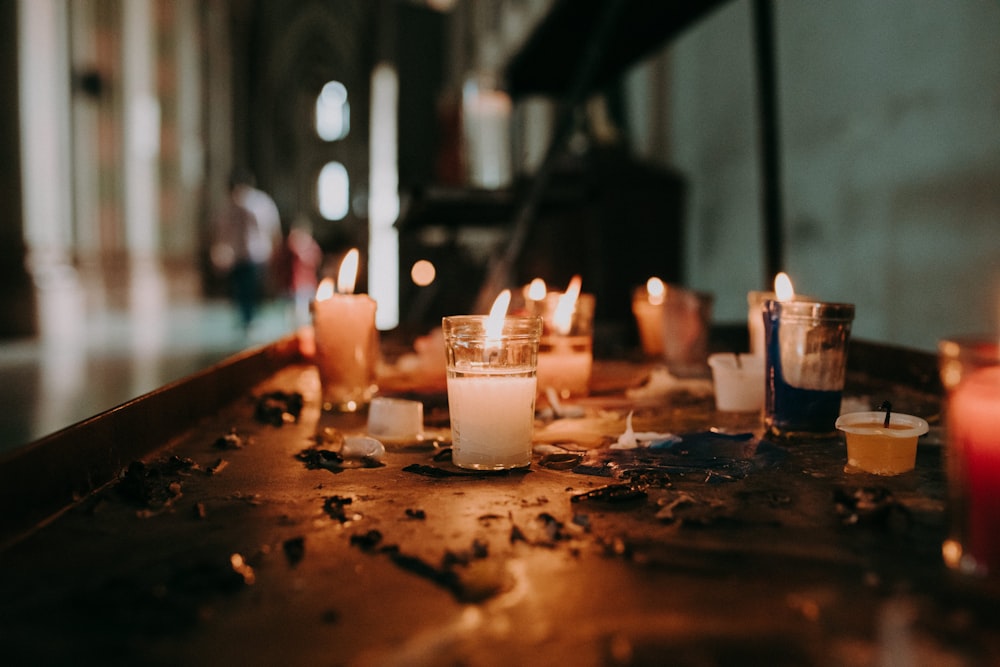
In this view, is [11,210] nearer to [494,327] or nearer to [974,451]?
[494,327]

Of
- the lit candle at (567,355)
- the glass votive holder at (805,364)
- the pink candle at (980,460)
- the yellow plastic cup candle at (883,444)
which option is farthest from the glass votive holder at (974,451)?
the lit candle at (567,355)

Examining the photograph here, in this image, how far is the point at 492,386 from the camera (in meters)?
1.19

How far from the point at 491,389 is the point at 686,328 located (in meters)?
1.24

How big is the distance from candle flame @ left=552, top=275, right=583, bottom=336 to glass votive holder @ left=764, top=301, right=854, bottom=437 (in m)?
0.46

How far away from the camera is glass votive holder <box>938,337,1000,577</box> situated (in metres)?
0.76

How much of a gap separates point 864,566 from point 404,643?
48cm

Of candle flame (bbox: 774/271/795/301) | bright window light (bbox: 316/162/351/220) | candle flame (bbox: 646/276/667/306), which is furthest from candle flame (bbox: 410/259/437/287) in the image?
bright window light (bbox: 316/162/351/220)

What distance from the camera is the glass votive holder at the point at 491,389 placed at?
1198 mm

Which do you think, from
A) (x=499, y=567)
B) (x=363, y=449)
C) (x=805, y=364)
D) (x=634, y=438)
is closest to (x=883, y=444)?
(x=805, y=364)

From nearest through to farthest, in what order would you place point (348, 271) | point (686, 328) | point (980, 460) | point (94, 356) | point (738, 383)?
point (980, 460)
point (738, 383)
point (348, 271)
point (686, 328)
point (94, 356)

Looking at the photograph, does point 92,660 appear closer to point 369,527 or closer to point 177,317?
point 369,527

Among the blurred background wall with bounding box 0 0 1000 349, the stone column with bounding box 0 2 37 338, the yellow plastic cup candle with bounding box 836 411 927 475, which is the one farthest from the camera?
the stone column with bounding box 0 2 37 338

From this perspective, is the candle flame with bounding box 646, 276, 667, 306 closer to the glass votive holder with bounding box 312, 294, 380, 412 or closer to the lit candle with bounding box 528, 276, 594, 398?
the lit candle with bounding box 528, 276, 594, 398

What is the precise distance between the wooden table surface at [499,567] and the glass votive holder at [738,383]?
37 cm
